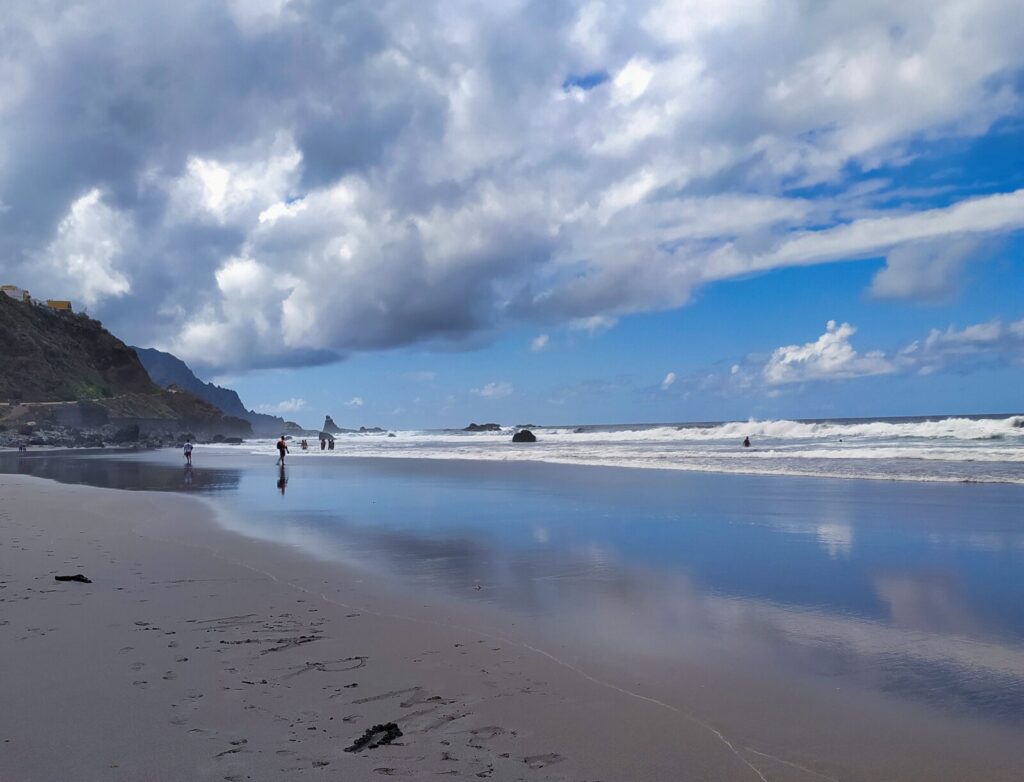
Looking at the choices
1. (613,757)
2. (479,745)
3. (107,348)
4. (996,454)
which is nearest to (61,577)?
(479,745)

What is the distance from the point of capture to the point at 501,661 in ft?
18.8

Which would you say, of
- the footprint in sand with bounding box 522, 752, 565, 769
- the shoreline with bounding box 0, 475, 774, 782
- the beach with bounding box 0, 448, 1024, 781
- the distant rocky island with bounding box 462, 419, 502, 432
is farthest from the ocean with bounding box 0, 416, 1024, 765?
the distant rocky island with bounding box 462, 419, 502, 432

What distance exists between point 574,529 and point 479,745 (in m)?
8.92

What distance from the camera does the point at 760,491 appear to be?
18938mm

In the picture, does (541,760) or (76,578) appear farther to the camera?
(76,578)

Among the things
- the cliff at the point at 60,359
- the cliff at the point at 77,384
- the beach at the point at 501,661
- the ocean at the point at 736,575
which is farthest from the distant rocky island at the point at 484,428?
the beach at the point at 501,661

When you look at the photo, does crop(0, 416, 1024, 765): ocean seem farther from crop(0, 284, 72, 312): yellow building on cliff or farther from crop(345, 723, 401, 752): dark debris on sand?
crop(0, 284, 72, 312): yellow building on cliff

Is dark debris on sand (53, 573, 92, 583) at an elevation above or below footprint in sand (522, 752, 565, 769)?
above

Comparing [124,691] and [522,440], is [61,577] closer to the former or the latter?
[124,691]

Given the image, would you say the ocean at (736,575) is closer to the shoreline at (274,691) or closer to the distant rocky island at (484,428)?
the shoreline at (274,691)

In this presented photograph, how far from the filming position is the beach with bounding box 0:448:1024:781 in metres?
4.03

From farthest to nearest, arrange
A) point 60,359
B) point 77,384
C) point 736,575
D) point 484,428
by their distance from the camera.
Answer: point 484,428
point 60,359
point 77,384
point 736,575

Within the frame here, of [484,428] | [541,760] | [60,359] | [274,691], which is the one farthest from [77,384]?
[541,760]

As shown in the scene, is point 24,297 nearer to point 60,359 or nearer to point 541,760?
point 60,359
